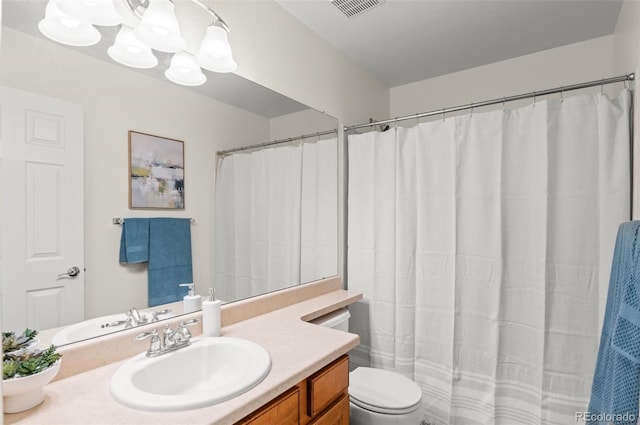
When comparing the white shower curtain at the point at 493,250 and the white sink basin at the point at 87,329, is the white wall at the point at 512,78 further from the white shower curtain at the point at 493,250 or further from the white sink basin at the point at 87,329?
the white sink basin at the point at 87,329

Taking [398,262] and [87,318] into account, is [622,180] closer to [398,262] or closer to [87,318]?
[398,262]

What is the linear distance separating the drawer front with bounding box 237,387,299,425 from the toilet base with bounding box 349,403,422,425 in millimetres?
580

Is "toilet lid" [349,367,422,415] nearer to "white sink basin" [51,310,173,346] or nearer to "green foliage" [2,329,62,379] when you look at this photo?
"white sink basin" [51,310,173,346]

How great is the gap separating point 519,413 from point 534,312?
1.81ft

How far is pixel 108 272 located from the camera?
1.15 meters

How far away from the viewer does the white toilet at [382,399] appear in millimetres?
1469

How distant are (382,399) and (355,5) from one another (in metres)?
2.08

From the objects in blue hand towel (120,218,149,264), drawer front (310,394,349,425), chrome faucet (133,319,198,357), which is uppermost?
blue hand towel (120,218,149,264)

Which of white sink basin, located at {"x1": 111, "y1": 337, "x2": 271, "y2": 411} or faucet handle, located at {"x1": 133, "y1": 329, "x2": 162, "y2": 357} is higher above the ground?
faucet handle, located at {"x1": 133, "y1": 329, "x2": 162, "y2": 357}

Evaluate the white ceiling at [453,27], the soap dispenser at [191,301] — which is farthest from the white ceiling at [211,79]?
the soap dispenser at [191,301]

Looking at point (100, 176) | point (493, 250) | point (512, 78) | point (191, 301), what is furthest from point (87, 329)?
point (512, 78)

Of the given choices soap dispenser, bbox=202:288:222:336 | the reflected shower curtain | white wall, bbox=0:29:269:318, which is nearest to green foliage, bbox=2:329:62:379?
white wall, bbox=0:29:269:318

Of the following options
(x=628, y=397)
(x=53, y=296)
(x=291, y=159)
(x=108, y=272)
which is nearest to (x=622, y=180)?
(x=628, y=397)

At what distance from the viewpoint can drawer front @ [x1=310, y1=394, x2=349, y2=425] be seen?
1176mm
